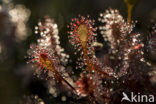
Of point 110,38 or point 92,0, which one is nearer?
point 110,38

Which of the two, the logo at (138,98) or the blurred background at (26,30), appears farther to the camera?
the blurred background at (26,30)

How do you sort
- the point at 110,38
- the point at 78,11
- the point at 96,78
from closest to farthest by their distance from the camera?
the point at 96,78 < the point at 110,38 < the point at 78,11

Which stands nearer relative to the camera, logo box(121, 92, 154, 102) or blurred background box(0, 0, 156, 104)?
logo box(121, 92, 154, 102)

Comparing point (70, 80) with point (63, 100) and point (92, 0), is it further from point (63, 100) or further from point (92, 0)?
point (92, 0)

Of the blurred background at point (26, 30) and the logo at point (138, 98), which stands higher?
the blurred background at point (26, 30)

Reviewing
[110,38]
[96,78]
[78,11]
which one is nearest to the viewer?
[96,78]

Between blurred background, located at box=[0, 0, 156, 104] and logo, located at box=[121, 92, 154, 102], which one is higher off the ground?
blurred background, located at box=[0, 0, 156, 104]

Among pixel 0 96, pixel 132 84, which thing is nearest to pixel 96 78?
pixel 132 84

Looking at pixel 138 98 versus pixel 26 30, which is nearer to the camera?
pixel 138 98
